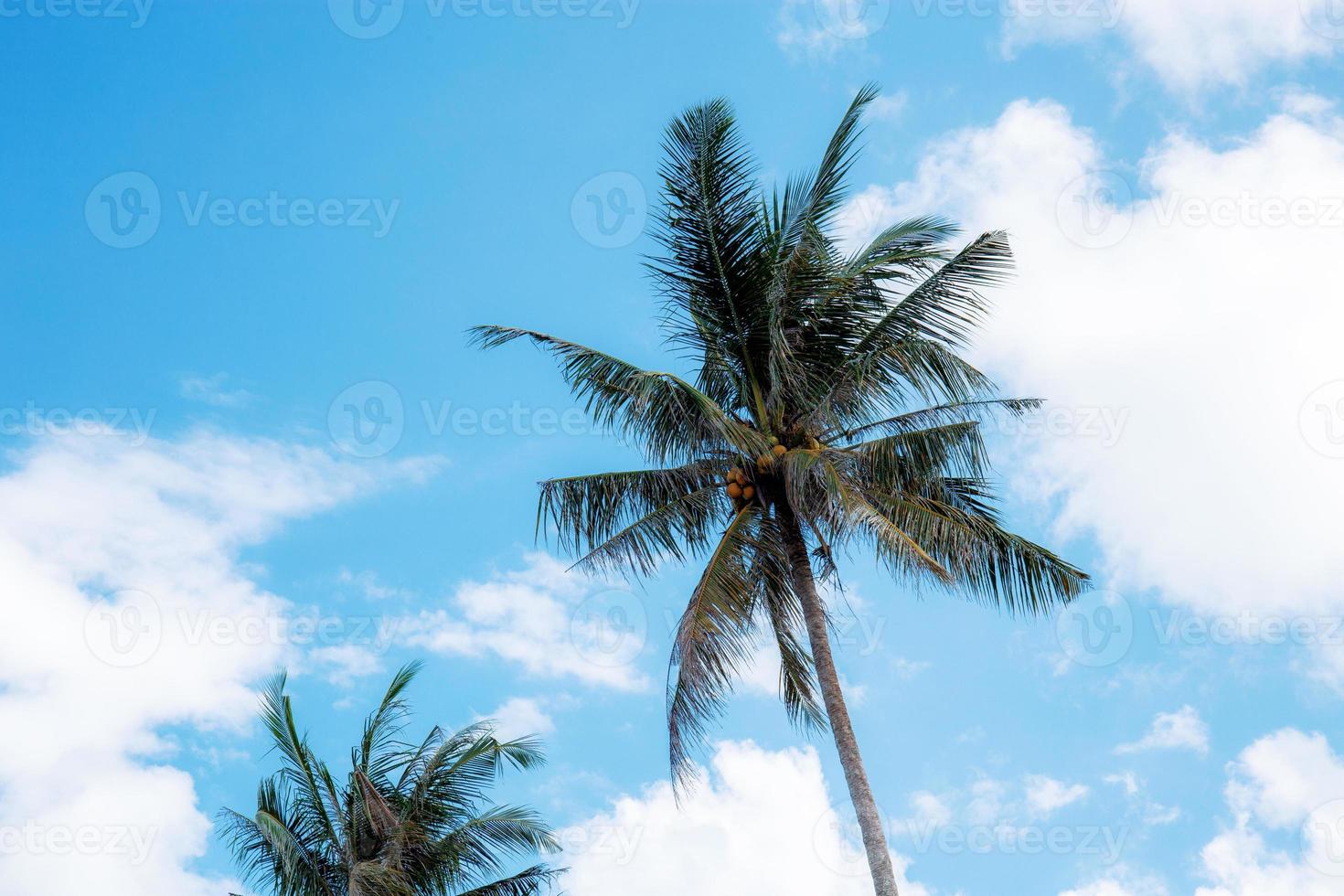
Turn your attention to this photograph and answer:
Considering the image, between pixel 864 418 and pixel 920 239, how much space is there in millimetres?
2116

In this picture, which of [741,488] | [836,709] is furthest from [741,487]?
[836,709]

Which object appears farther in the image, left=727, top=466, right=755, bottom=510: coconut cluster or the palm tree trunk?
left=727, top=466, right=755, bottom=510: coconut cluster

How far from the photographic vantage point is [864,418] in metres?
15.2

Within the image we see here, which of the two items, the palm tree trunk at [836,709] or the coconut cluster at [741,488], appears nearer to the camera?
the palm tree trunk at [836,709]

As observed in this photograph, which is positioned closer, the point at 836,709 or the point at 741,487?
the point at 836,709

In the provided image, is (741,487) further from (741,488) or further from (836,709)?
(836,709)

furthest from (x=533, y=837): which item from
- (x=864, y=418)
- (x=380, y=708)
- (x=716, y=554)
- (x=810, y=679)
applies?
(x=864, y=418)

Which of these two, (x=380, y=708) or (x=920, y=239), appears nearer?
(x=920, y=239)

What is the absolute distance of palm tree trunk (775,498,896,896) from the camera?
41.7 feet

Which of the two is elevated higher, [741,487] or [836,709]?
[741,487]

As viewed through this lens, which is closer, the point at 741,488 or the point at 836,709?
the point at 836,709

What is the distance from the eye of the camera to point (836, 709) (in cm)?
1358

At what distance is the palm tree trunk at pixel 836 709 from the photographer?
12695 mm

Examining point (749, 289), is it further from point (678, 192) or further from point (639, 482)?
point (639, 482)
